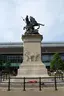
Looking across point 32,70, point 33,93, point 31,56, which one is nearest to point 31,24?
point 31,56

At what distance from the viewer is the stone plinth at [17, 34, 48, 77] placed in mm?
32044

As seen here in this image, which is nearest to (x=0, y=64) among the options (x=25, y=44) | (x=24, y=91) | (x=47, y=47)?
(x=47, y=47)

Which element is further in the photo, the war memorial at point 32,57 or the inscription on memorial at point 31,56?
the inscription on memorial at point 31,56

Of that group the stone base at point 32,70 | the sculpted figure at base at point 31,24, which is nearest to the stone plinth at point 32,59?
the stone base at point 32,70

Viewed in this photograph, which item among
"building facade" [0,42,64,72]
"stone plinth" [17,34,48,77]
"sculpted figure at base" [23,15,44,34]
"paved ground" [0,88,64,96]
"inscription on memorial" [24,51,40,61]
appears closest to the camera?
"paved ground" [0,88,64,96]

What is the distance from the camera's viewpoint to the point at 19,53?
126438 millimetres

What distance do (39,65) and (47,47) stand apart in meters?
100

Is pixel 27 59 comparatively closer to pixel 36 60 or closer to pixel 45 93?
pixel 36 60

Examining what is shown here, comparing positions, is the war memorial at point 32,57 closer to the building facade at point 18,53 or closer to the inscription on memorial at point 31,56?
the inscription on memorial at point 31,56

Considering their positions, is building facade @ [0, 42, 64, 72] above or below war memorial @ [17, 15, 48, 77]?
below

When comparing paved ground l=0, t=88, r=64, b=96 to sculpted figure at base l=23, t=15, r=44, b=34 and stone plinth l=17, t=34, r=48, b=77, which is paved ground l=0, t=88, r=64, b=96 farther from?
sculpted figure at base l=23, t=15, r=44, b=34

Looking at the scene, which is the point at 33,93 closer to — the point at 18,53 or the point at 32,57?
the point at 32,57

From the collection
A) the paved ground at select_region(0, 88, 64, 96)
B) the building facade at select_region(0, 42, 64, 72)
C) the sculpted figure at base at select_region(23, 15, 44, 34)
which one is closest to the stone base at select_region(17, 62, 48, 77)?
the sculpted figure at base at select_region(23, 15, 44, 34)

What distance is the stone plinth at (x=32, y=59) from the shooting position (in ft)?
105
